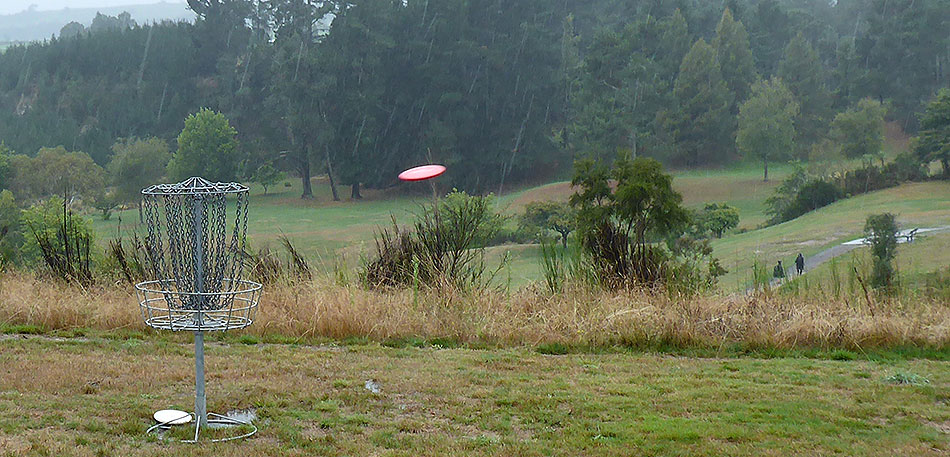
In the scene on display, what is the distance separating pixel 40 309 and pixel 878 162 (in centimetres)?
4552

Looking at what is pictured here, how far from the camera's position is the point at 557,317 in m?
7.49

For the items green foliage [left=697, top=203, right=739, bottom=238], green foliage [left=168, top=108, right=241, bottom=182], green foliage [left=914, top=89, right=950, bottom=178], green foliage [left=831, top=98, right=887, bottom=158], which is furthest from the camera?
green foliage [left=168, top=108, right=241, bottom=182]

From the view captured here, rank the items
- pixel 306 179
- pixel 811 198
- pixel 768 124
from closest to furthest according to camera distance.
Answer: pixel 811 198 → pixel 768 124 → pixel 306 179

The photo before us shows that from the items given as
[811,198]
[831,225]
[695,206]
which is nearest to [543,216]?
[695,206]

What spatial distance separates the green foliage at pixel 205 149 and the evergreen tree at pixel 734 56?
32.2 meters

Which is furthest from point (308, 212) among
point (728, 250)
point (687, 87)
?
point (728, 250)

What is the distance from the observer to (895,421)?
4.67m

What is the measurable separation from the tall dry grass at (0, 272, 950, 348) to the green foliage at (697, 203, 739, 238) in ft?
88.6

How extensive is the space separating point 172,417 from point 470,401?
1683 mm

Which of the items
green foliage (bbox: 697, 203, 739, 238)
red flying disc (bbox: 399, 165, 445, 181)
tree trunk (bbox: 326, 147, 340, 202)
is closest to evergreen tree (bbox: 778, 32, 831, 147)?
green foliage (bbox: 697, 203, 739, 238)

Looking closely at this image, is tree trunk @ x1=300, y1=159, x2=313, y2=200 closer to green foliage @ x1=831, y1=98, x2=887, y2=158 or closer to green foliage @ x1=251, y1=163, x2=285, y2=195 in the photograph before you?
green foliage @ x1=251, y1=163, x2=285, y2=195

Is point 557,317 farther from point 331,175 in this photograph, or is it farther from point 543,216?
point 331,175

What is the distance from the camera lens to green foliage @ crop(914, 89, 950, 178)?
37.4 m

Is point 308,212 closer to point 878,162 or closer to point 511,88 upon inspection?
point 511,88
